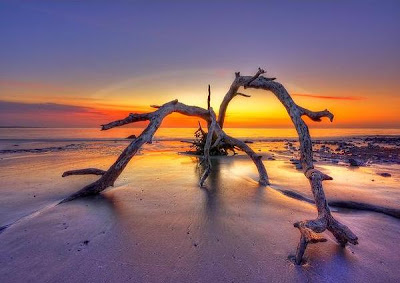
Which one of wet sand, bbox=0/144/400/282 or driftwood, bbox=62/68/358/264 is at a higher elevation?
driftwood, bbox=62/68/358/264

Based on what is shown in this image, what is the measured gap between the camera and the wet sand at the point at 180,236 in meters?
2.89

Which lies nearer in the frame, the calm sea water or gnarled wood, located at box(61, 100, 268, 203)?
gnarled wood, located at box(61, 100, 268, 203)

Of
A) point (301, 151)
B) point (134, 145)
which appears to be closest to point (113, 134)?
point (134, 145)

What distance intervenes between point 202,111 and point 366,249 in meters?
5.94

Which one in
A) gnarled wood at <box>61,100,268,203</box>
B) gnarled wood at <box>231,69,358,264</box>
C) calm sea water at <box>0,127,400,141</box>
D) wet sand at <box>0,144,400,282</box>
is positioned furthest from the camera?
calm sea water at <box>0,127,400,141</box>

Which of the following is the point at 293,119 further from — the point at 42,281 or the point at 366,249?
the point at 42,281

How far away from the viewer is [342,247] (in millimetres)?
3510

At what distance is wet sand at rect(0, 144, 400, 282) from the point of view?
2.89 m

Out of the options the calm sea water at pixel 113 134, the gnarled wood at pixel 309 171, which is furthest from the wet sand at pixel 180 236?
the calm sea water at pixel 113 134

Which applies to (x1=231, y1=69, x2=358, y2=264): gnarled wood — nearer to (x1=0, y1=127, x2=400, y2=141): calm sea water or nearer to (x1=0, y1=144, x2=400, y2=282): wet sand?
(x1=0, y1=144, x2=400, y2=282): wet sand

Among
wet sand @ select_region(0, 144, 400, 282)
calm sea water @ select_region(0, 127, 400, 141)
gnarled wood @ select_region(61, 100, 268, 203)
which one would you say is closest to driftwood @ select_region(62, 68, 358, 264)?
gnarled wood @ select_region(61, 100, 268, 203)

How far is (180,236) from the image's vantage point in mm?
3754

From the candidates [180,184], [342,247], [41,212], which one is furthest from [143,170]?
[342,247]

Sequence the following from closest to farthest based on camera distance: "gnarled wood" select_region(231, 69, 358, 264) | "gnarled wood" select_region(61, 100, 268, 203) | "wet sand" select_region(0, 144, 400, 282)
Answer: "wet sand" select_region(0, 144, 400, 282), "gnarled wood" select_region(231, 69, 358, 264), "gnarled wood" select_region(61, 100, 268, 203)
